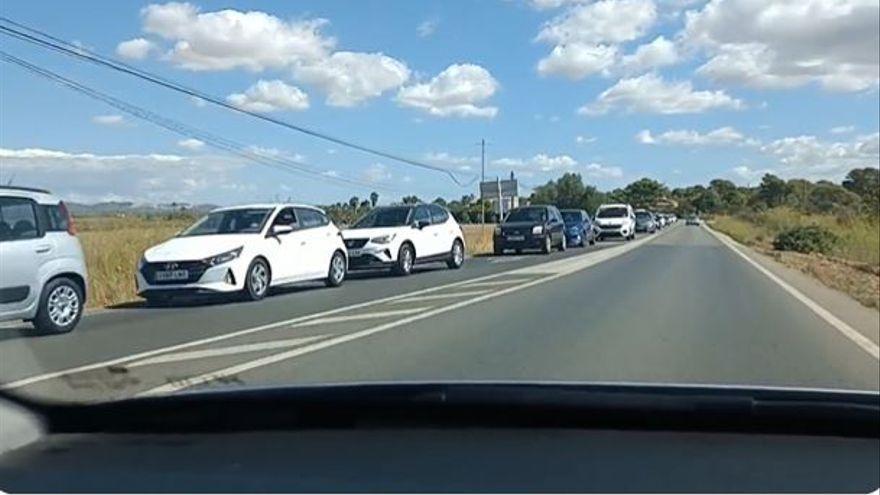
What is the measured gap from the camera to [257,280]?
1634 cm

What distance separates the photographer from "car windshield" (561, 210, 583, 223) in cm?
4019

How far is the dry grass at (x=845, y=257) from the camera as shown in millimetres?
18812

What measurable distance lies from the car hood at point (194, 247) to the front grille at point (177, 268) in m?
0.07

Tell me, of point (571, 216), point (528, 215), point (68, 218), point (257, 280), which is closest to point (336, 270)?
point (257, 280)

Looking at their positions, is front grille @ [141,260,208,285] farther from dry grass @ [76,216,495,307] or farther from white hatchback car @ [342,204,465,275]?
white hatchback car @ [342,204,465,275]

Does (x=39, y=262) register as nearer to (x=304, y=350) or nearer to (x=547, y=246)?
(x=304, y=350)

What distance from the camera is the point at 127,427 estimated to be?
427cm

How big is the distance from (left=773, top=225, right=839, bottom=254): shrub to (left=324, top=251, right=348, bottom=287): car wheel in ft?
54.3

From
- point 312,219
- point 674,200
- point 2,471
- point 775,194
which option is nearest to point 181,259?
point 312,219

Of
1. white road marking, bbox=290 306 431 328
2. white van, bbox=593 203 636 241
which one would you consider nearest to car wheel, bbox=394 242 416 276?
white road marking, bbox=290 306 431 328

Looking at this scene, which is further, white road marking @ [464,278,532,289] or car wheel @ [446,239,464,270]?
car wheel @ [446,239,464,270]

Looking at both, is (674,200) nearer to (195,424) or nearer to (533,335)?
(533,335)

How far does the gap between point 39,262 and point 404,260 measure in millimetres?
11452

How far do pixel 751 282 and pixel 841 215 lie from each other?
216 cm
